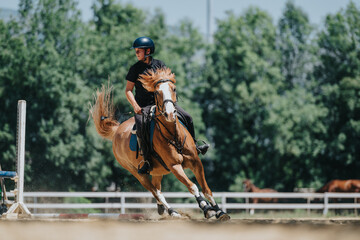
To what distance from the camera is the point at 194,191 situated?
5785 mm

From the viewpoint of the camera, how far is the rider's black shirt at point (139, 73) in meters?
6.60

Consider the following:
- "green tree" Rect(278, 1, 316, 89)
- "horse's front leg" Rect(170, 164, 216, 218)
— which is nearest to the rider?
"horse's front leg" Rect(170, 164, 216, 218)

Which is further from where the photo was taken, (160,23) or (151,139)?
(160,23)

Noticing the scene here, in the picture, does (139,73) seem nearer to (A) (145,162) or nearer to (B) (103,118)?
(A) (145,162)

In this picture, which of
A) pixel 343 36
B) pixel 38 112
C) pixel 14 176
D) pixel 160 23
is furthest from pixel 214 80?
pixel 14 176

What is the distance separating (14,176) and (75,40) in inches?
836

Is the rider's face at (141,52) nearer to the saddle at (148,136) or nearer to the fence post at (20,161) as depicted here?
the saddle at (148,136)

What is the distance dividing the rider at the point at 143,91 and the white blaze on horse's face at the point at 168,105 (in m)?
0.70

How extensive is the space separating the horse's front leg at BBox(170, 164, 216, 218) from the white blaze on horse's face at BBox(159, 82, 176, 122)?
24.7 inches

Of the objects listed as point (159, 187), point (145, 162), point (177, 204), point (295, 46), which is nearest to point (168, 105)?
point (145, 162)

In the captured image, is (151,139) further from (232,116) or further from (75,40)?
(232,116)

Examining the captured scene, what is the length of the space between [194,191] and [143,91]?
1.67 meters

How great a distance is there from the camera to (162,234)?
1158 millimetres

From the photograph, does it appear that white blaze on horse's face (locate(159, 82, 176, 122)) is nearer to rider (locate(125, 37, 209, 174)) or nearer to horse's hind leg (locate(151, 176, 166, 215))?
rider (locate(125, 37, 209, 174))
